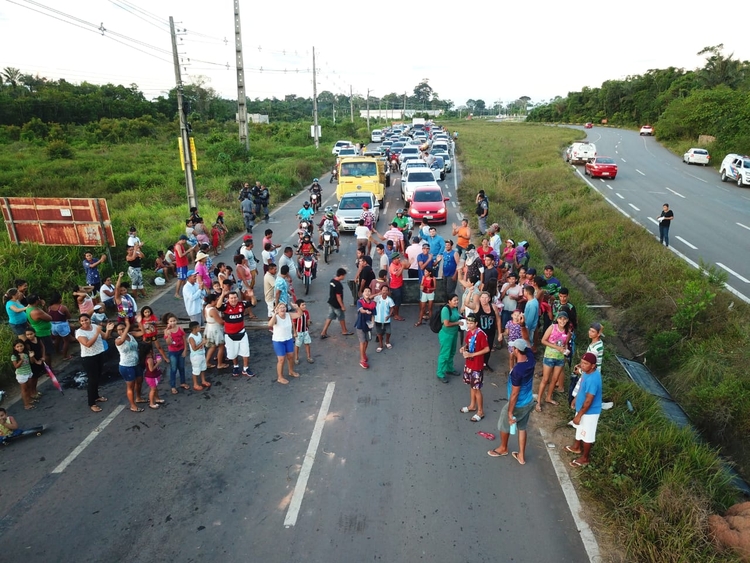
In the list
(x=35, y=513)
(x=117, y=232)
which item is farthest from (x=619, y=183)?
(x=35, y=513)

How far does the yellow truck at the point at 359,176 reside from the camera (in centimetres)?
2219

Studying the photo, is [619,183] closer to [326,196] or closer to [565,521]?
[326,196]

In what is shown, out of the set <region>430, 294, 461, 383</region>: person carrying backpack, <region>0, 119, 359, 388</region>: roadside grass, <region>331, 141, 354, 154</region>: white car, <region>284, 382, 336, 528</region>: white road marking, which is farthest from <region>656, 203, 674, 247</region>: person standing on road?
<region>331, 141, 354, 154</region>: white car

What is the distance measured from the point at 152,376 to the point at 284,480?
117 inches

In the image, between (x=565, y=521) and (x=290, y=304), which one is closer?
(x=565, y=521)

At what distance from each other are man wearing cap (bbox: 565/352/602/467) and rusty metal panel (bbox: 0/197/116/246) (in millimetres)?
11625

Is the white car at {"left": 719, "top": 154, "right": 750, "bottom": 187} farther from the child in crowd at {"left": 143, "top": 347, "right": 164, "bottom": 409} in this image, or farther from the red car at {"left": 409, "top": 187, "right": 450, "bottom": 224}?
the child in crowd at {"left": 143, "top": 347, "right": 164, "bottom": 409}

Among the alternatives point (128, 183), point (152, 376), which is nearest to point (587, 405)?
point (152, 376)

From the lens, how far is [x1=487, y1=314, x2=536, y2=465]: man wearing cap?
Answer: 602cm

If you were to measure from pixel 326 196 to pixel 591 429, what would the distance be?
23.4 m

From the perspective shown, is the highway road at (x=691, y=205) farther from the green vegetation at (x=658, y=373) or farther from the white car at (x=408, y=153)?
the white car at (x=408, y=153)

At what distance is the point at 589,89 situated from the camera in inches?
3553

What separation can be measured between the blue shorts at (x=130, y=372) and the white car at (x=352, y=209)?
11334 mm

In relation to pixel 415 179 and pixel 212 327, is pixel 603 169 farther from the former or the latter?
pixel 212 327
